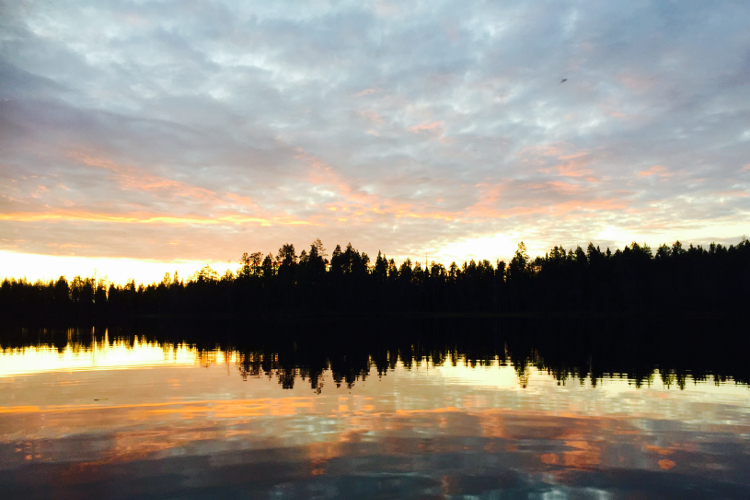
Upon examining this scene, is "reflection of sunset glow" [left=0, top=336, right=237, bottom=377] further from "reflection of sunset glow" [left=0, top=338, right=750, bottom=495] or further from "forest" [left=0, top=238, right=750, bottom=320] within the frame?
"forest" [left=0, top=238, right=750, bottom=320]

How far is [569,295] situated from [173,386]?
487ft

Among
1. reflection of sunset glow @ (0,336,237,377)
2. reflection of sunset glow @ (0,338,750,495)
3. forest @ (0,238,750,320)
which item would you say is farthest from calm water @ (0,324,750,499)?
forest @ (0,238,750,320)

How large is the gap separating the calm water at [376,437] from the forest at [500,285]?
12317 cm

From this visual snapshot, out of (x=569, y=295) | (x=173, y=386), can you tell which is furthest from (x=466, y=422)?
(x=569, y=295)

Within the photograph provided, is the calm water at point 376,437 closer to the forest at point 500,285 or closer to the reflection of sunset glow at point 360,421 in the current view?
the reflection of sunset glow at point 360,421

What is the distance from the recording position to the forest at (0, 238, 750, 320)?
140 m

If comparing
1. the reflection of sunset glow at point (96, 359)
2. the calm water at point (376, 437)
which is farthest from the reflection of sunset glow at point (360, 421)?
the reflection of sunset glow at point (96, 359)

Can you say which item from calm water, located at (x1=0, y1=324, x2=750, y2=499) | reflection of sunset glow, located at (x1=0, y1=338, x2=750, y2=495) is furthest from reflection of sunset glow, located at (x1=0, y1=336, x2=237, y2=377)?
calm water, located at (x1=0, y1=324, x2=750, y2=499)

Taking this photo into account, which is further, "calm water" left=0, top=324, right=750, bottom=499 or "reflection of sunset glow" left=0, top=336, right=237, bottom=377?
"reflection of sunset glow" left=0, top=336, right=237, bottom=377

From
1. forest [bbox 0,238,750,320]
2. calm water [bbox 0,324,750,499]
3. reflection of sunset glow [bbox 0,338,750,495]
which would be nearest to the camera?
calm water [bbox 0,324,750,499]

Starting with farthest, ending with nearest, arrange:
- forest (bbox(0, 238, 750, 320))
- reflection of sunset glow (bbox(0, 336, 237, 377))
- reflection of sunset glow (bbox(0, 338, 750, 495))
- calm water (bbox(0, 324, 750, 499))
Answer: forest (bbox(0, 238, 750, 320)) < reflection of sunset glow (bbox(0, 336, 237, 377)) < reflection of sunset glow (bbox(0, 338, 750, 495)) < calm water (bbox(0, 324, 750, 499))

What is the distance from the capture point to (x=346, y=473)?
11.4 meters

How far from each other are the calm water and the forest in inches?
4849

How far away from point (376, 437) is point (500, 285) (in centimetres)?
16617
